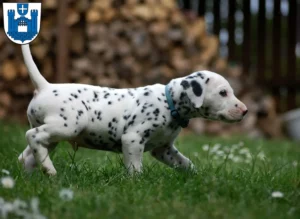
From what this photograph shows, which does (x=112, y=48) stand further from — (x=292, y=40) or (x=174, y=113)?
(x=174, y=113)

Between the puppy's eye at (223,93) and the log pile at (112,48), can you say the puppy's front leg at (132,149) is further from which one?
the log pile at (112,48)

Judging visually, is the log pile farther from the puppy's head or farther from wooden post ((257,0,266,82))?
the puppy's head

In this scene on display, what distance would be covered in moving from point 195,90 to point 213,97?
109 millimetres

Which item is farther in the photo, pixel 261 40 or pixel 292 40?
pixel 292 40

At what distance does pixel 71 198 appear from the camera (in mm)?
2318

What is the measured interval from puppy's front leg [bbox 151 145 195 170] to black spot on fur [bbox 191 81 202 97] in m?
0.37

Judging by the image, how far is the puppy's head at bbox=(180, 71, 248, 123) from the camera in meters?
3.01

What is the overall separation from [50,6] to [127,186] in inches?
175

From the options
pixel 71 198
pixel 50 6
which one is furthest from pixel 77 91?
pixel 50 6

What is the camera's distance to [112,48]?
22.9 ft

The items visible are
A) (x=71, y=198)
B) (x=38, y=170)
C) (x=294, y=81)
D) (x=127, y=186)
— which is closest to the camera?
(x=71, y=198)

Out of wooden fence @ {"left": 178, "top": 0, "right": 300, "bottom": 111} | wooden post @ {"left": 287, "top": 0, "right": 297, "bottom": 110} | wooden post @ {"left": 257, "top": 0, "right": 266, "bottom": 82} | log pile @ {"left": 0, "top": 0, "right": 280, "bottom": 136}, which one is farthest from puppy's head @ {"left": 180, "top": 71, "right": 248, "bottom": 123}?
wooden post @ {"left": 287, "top": 0, "right": 297, "bottom": 110}

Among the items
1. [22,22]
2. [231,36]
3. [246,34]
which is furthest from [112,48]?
[22,22]

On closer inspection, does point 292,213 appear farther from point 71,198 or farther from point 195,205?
point 71,198
